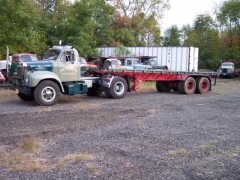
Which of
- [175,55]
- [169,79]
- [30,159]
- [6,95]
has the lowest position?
[30,159]

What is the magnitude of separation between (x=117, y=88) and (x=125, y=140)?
7.13m

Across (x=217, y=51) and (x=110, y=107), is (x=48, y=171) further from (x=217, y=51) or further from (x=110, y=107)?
(x=217, y=51)

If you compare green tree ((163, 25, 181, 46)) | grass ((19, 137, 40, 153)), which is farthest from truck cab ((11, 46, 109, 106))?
green tree ((163, 25, 181, 46))

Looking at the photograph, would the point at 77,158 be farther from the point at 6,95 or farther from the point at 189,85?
the point at 189,85

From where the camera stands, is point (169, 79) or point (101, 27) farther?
point (101, 27)

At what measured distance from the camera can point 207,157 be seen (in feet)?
18.9

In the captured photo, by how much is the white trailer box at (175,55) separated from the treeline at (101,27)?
13.9 feet

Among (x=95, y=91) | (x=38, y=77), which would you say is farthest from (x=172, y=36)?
(x=38, y=77)

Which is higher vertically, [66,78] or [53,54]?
[53,54]

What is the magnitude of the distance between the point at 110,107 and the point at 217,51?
124 ft

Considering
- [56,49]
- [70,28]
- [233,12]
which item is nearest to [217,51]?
[233,12]

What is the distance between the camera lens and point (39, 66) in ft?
38.9

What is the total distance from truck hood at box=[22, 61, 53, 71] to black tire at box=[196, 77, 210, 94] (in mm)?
8143

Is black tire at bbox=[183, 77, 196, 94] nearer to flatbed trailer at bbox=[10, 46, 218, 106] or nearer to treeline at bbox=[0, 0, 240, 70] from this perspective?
flatbed trailer at bbox=[10, 46, 218, 106]
